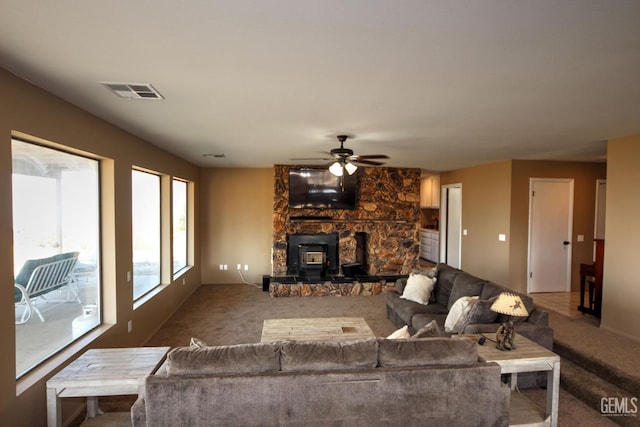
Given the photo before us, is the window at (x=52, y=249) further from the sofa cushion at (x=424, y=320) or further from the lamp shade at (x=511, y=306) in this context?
the lamp shade at (x=511, y=306)

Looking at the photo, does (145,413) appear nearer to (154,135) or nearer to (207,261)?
(154,135)

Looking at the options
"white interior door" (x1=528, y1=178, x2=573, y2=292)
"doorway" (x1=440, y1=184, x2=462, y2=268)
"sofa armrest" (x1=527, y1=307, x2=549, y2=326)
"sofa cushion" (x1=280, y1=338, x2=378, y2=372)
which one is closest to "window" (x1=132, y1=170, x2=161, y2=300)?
"sofa cushion" (x1=280, y1=338, x2=378, y2=372)

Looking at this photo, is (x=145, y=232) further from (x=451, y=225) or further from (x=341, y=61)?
(x=451, y=225)

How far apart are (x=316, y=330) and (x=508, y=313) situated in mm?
1825

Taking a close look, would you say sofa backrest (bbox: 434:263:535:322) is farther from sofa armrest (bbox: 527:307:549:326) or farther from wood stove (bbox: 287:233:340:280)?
wood stove (bbox: 287:233:340:280)

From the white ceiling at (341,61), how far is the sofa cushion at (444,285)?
1.91 meters

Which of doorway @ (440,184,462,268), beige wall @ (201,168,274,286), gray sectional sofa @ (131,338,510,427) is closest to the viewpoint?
gray sectional sofa @ (131,338,510,427)

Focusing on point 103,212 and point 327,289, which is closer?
point 103,212

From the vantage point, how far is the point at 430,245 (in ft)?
30.4

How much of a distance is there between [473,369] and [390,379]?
1.78 feet

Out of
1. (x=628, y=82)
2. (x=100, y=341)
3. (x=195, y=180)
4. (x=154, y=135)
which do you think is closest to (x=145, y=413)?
(x=100, y=341)

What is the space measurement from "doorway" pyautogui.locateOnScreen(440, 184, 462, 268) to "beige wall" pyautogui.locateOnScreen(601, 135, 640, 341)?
11.0 feet

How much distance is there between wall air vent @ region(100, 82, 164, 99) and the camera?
7.47ft

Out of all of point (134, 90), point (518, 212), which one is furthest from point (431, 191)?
point (134, 90)
